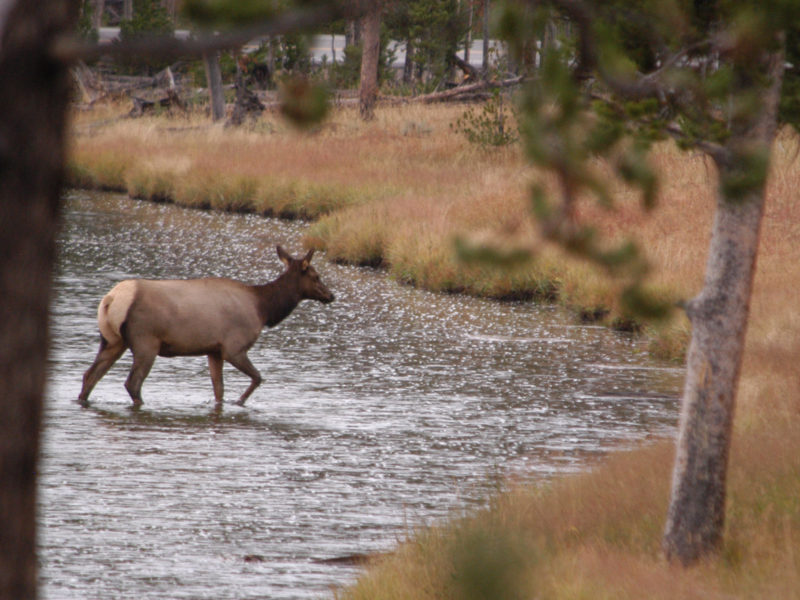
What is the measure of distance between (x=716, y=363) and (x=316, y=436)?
5633mm

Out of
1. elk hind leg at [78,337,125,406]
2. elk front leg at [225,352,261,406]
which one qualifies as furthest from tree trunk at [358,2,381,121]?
elk hind leg at [78,337,125,406]

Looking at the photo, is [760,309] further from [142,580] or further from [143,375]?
[142,580]

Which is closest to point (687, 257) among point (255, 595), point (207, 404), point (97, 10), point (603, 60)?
point (207, 404)

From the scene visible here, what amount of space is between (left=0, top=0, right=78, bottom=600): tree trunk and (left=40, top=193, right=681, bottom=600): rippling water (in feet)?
13.5

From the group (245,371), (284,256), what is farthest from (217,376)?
(284,256)

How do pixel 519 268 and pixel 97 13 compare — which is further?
pixel 97 13

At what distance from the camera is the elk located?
39.6 ft

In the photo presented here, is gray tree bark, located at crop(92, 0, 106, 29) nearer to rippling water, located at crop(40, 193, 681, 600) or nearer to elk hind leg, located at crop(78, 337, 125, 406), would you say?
rippling water, located at crop(40, 193, 681, 600)

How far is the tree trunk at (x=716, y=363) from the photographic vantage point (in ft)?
20.9

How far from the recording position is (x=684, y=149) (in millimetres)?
5863

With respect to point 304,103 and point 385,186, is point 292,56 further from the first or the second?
point 304,103

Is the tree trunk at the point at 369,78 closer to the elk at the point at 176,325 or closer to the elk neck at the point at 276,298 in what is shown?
the elk neck at the point at 276,298

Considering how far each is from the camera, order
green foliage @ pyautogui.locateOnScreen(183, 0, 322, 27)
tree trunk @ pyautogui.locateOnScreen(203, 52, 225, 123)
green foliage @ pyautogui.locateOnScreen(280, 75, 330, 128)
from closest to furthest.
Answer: green foliage @ pyautogui.locateOnScreen(183, 0, 322, 27) → green foliage @ pyautogui.locateOnScreen(280, 75, 330, 128) → tree trunk @ pyautogui.locateOnScreen(203, 52, 225, 123)

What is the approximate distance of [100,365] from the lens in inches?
485
